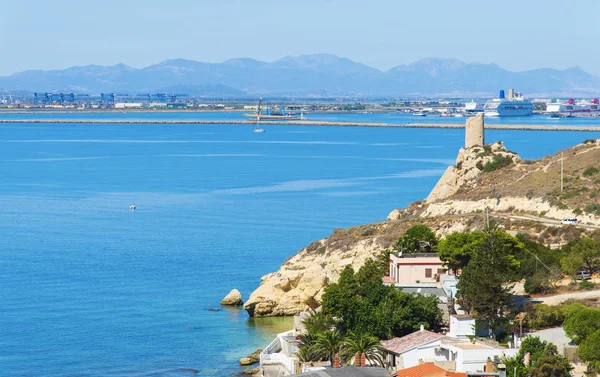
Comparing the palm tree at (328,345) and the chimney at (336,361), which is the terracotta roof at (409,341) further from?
the chimney at (336,361)

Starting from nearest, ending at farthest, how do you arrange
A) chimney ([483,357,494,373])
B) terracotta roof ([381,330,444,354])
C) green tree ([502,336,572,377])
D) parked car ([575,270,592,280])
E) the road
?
chimney ([483,357,494,373])
green tree ([502,336,572,377])
terracotta roof ([381,330,444,354])
parked car ([575,270,592,280])
the road

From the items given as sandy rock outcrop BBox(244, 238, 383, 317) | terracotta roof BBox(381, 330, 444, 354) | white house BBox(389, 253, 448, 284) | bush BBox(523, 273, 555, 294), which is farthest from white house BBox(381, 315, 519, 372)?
sandy rock outcrop BBox(244, 238, 383, 317)

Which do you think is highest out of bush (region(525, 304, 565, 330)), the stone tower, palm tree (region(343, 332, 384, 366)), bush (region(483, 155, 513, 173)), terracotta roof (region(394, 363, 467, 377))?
the stone tower

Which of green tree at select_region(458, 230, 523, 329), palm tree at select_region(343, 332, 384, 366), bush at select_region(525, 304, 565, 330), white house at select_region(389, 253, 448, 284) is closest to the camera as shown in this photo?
palm tree at select_region(343, 332, 384, 366)

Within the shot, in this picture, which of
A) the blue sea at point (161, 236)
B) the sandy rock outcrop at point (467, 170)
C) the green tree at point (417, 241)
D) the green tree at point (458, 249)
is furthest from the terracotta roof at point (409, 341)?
the sandy rock outcrop at point (467, 170)

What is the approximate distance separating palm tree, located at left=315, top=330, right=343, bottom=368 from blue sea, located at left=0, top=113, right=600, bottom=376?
3.59 m

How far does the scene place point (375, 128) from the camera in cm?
16012

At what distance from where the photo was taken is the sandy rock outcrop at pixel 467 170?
41938 millimetres

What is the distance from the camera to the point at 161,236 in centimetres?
4631

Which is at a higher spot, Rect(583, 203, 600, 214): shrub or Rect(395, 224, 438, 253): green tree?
Rect(583, 203, 600, 214): shrub

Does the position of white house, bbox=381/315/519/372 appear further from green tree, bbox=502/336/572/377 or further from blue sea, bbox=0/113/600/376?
blue sea, bbox=0/113/600/376

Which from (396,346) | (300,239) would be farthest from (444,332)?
(300,239)

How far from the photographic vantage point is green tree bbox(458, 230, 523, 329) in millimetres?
22672

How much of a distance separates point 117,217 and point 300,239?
37.9 ft
